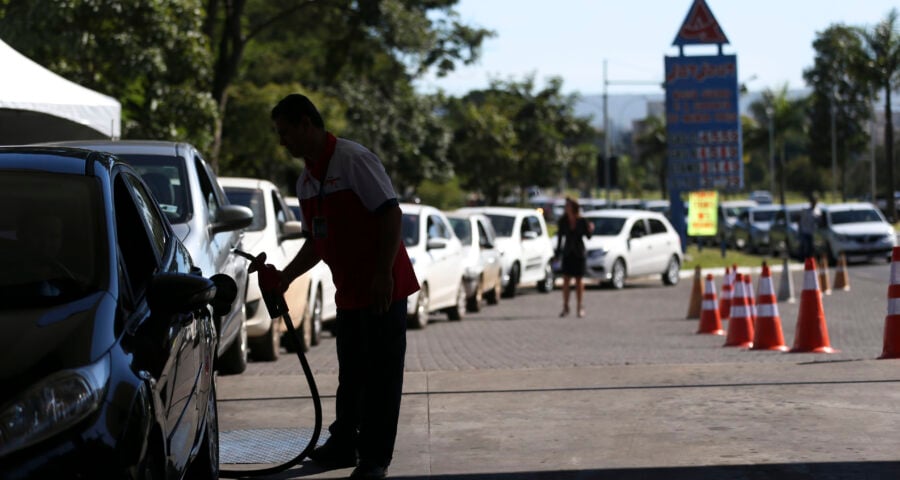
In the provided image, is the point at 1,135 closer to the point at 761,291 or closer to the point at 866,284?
the point at 761,291

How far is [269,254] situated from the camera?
13.6 metres

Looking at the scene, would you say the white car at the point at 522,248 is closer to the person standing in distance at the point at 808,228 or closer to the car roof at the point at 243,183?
the person standing in distance at the point at 808,228

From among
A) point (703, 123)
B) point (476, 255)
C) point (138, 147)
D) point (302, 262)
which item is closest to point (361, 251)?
point (302, 262)

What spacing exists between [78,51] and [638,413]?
1855 centimetres

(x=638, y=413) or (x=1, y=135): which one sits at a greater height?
(x=1, y=135)

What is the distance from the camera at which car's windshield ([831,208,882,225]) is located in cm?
4009

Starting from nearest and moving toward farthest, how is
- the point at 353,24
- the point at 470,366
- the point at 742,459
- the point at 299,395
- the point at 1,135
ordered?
the point at 742,459
the point at 299,395
the point at 470,366
the point at 1,135
the point at 353,24

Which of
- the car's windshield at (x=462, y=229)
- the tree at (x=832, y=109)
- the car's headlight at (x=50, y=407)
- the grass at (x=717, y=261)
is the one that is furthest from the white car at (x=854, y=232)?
the tree at (x=832, y=109)

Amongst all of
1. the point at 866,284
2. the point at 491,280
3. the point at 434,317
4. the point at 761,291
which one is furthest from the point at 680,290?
the point at 761,291

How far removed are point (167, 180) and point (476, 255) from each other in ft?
44.7

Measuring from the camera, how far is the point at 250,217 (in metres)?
10.3

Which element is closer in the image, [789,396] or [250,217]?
[789,396]

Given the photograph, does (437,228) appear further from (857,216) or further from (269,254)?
(857,216)

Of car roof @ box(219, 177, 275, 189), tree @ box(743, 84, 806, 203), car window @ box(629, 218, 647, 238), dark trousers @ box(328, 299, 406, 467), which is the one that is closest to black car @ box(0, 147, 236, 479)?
dark trousers @ box(328, 299, 406, 467)
